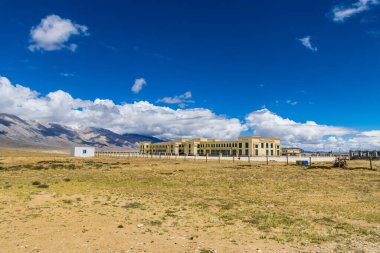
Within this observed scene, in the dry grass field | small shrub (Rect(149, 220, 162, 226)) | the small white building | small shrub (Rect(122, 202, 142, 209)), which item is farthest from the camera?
the small white building

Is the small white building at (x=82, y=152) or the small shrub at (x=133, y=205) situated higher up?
the small white building at (x=82, y=152)

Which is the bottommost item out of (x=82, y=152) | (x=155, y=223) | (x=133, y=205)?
(x=155, y=223)

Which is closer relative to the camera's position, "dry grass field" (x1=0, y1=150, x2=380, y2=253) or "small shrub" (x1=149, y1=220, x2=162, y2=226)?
"dry grass field" (x1=0, y1=150, x2=380, y2=253)

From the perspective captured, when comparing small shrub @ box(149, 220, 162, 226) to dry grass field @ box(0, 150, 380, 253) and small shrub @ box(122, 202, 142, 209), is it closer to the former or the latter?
dry grass field @ box(0, 150, 380, 253)

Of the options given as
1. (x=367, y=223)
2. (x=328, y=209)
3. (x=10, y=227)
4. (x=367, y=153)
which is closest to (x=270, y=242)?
(x=367, y=223)

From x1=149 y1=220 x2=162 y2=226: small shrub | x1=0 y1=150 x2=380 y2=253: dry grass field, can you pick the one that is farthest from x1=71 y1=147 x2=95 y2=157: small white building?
x1=149 y1=220 x2=162 y2=226: small shrub

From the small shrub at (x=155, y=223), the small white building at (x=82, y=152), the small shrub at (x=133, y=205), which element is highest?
the small white building at (x=82, y=152)

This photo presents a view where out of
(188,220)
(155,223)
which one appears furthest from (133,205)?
(188,220)

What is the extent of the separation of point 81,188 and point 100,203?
8920 millimetres

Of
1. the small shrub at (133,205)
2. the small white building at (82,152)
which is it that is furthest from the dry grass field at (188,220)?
the small white building at (82,152)

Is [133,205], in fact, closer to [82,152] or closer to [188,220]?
[188,220]

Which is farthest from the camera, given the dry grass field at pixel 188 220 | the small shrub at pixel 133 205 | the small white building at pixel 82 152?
the small white building at pixel 82 152

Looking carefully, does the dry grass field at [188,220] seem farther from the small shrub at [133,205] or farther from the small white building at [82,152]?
the small white building at [82,152]

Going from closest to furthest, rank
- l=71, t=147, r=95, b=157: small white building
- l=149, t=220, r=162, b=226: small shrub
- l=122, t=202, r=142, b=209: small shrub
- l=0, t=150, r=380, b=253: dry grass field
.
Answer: l=0, t=150, r=380, b=253: dry grass field
l=149, t=220, r=162, b=226: small shrub
l=122, t=202, r=142, b=209: small shrub
l=71, t=147, r=95, b=157: small white building
